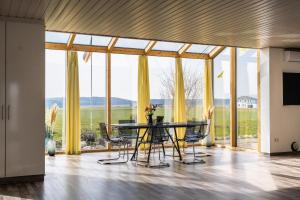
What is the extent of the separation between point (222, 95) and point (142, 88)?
92.1 inches

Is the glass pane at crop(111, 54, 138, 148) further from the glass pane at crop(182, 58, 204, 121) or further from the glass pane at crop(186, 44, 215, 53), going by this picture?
the glass pane at crop(186, 44, 215, 53)

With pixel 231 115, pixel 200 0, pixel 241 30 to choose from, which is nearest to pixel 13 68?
pixel 200 0

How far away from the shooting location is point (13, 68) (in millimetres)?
5730

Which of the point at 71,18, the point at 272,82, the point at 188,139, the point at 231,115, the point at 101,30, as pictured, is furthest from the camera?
the point at 231,115

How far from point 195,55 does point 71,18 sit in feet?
17.7

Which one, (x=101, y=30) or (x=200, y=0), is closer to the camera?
(x=200, y=0)

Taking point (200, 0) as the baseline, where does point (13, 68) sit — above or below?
below

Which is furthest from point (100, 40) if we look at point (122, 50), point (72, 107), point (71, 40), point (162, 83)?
point (162, 83)

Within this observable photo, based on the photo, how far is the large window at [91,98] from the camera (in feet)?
30.2

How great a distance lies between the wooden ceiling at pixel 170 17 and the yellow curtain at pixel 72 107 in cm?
236

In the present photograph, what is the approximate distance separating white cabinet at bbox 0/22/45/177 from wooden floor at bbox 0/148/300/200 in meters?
0.43

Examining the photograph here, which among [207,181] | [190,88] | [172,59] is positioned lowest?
[207,181]

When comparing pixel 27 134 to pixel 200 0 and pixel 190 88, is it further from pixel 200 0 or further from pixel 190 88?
pixel 190 88

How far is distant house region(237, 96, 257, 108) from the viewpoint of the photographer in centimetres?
934
